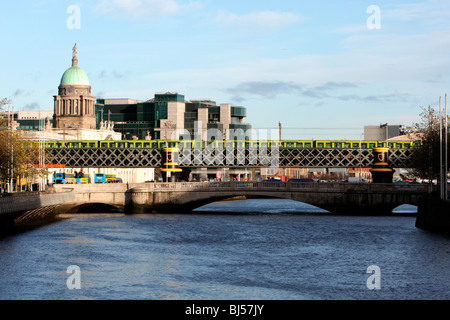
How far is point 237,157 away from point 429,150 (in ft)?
165

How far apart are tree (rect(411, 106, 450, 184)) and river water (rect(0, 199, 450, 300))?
1585cm

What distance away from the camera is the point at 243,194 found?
10744 centimetres

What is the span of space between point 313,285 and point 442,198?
3666cm

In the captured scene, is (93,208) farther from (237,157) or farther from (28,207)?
(28,207)

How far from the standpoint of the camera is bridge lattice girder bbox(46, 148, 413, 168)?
138125mm

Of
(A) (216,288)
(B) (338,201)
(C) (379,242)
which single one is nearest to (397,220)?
(B) (338,201)

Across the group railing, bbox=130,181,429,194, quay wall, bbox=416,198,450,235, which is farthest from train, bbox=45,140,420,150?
quay wall, bbox=416,198,450,235

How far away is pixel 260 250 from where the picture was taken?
66.1m

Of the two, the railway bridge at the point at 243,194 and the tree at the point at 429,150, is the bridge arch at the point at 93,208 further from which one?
the tree at the point at 429,150

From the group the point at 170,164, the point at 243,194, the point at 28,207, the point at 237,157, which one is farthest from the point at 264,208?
the point at 28,207

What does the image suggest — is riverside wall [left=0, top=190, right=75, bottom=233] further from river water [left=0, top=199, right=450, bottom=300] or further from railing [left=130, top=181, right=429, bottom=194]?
railing [left=130, top=181, right=429, bottom=194]

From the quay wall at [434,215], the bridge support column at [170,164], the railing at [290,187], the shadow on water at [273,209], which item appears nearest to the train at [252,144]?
the bridge support column at [170,164]
